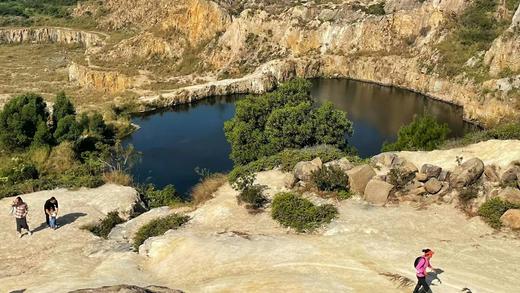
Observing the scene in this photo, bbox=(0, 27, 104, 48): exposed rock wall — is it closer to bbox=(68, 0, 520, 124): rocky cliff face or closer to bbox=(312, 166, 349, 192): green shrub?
bbox=(68, 0, 520, 124): rocky cliff face

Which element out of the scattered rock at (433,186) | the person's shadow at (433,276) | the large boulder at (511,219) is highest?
the scattered rock at (433,186)

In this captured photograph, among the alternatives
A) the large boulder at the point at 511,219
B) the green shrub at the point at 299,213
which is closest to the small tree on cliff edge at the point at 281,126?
the green shrub at the point at 299,213

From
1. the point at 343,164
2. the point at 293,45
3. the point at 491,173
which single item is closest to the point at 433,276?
the point at 491,173

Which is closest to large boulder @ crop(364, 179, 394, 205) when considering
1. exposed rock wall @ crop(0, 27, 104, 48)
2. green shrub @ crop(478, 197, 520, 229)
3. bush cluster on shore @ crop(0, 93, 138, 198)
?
green shrub @ crop(478, 197, 520, 229)

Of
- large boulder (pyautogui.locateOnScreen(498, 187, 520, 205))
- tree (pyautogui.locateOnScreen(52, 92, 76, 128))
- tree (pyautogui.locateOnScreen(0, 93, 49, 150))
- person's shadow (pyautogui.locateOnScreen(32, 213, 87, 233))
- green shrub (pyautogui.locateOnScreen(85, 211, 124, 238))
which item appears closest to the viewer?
large boulder (pyautogui.locateOnScreen(498, 187, 520, 205))

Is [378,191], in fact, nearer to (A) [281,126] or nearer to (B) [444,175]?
(B) [444,175]

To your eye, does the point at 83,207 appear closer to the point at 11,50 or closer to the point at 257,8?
the point at 257,8

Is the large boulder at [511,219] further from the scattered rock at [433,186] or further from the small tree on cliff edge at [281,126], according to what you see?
the small tree on cliff edge at [281,126]
